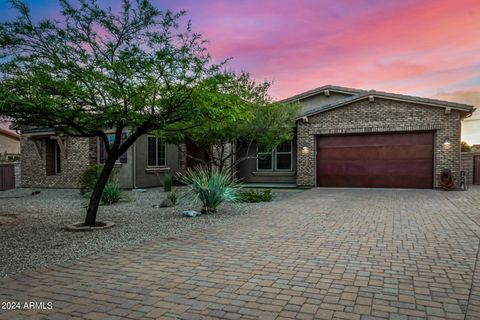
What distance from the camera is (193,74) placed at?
6.45m

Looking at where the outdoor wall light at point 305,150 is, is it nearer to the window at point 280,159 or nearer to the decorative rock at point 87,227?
the window at point 280,159

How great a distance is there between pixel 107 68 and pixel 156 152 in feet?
41.1

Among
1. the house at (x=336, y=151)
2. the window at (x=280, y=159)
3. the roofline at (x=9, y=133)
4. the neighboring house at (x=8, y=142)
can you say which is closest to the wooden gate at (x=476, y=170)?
the house at (x=336, y=151)

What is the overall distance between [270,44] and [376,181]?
7.93 metres

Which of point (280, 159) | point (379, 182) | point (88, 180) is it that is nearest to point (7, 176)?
point (88, 180)

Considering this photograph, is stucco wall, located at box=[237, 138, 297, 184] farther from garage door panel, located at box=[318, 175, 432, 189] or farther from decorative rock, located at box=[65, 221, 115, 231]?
decorative rock, located at box=[65, 221, 115, 231]

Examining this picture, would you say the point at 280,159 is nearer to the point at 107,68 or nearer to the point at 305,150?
the point at 305,150

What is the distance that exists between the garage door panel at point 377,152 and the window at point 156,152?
8472 millimetres

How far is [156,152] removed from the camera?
1839 cm

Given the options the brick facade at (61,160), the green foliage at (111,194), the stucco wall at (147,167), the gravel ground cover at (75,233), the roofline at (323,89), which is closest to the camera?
the gravel ground cover at (75,233)

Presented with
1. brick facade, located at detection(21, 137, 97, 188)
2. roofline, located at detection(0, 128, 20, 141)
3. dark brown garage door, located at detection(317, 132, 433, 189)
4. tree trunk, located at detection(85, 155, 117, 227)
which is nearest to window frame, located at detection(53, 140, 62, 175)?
brick facade, located at detection(21, 137, 97, 188)

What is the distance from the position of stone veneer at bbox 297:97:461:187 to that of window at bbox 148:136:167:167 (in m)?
7.46

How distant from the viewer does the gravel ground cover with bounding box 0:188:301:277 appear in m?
5.25

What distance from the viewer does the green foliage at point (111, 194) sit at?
38.4ft
